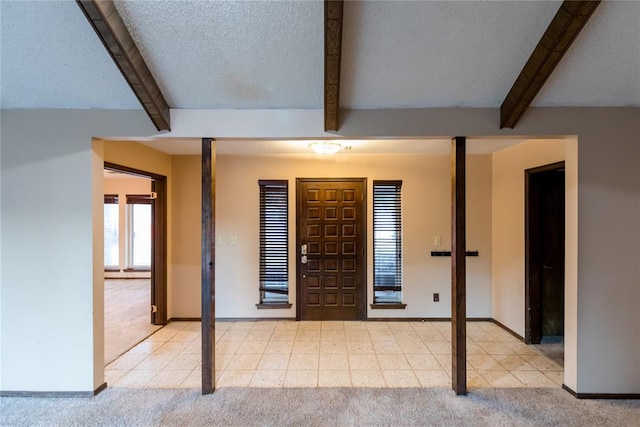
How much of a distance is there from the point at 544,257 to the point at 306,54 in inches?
143

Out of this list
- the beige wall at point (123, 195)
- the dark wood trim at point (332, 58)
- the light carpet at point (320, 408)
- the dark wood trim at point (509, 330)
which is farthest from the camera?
the beige wall at point (123, 195)

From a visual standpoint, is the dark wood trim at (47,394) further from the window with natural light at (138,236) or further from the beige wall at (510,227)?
the window with natural light at (138,236)

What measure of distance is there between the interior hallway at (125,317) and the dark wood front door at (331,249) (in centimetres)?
213

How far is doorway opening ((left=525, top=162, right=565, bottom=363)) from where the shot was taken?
367cm

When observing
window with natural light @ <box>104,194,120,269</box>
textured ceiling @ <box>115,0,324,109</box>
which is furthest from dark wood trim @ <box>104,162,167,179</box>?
window with natural light @ <box>104,194,120,269</box>

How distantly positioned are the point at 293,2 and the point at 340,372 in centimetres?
300

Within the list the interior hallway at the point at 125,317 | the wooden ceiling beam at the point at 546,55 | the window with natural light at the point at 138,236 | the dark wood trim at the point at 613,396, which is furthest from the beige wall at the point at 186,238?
the dark wood trim at the point at 613,396

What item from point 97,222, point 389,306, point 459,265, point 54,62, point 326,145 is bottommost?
point 389,306

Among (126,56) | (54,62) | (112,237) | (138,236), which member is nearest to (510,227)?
(126,56)

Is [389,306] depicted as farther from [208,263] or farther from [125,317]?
[125,317]

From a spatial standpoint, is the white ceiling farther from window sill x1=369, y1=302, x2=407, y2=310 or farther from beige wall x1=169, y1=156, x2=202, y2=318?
window sill x1=369, y1=302, x2=407, y2=310

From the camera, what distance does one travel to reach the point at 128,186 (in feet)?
25.3

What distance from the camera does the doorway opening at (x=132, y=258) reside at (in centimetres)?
410

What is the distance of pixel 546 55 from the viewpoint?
2004 mm
